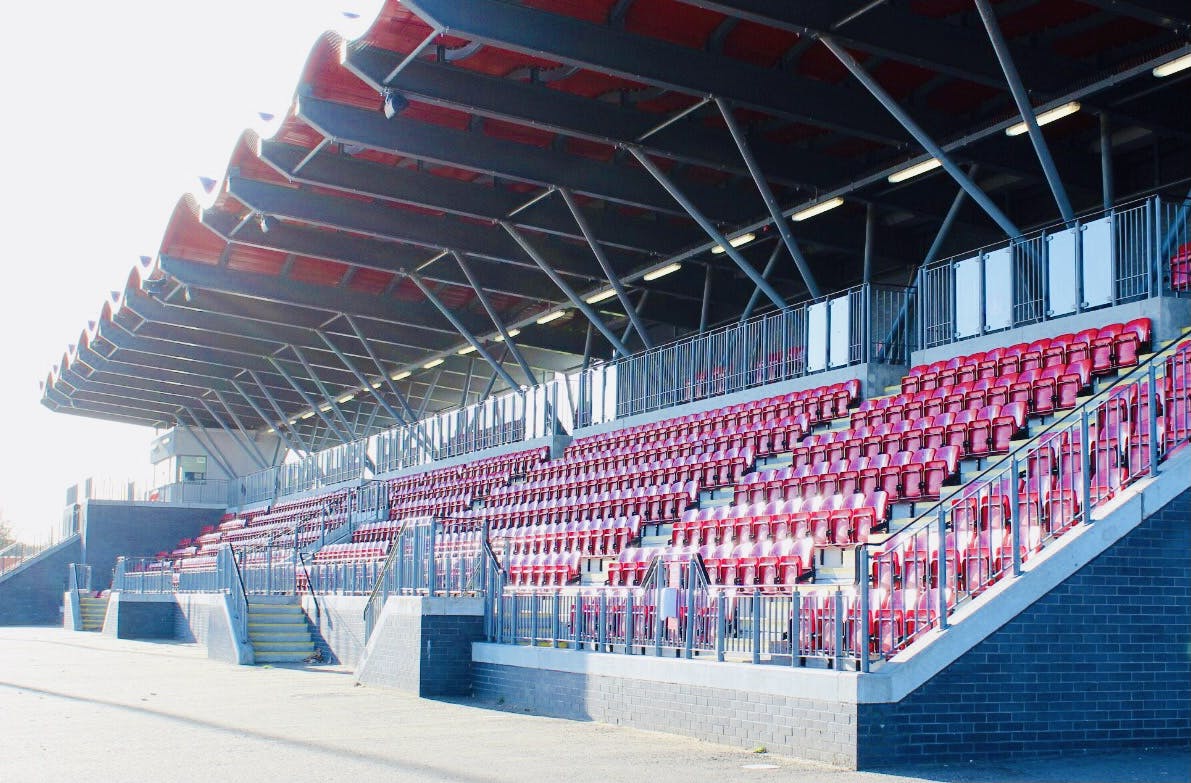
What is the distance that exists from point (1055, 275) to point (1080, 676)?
916cm

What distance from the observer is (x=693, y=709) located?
11.9m

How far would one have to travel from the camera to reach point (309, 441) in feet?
226

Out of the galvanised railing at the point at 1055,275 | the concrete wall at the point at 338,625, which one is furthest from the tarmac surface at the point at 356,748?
the galvanised railing at the point at 1055,275

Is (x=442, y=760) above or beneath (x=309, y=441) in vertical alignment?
beneath

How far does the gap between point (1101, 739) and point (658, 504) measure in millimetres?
11078

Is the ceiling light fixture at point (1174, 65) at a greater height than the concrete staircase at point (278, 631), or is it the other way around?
the ceiling light fixture at point (1174, 65)

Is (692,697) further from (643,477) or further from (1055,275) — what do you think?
(643,477)

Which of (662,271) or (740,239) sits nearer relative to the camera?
(740,239)

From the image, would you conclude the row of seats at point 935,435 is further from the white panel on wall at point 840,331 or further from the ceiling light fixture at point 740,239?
the ceiling light fixture at point 740,239

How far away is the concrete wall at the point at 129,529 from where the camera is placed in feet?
174

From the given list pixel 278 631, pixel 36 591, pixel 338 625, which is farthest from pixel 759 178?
pixel 36 591

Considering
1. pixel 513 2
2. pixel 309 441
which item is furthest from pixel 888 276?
pixel 309 441

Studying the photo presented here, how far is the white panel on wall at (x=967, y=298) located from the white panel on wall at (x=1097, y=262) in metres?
2.18

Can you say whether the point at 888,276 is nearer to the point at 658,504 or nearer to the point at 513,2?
the point at 658,504
